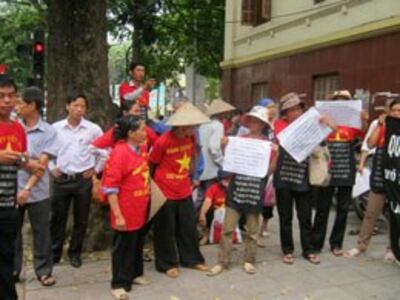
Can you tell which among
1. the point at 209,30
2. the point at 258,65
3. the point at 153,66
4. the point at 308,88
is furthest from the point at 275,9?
the point at 153,66

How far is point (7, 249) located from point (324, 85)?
10450 mm

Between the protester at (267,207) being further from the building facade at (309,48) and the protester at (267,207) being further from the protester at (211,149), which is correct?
the building facade at (309,48)

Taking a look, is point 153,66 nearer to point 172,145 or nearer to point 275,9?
point 275,9

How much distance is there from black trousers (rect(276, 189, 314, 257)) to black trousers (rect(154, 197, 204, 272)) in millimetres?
926

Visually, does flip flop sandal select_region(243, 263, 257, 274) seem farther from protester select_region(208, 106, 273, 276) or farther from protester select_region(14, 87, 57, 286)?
protester select_region(14, 87, 57, 286)

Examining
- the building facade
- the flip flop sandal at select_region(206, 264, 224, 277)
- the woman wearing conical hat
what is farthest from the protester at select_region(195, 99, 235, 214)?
the building facade

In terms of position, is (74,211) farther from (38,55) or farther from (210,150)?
(38,55)

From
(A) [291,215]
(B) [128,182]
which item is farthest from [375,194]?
(B) [128,182]

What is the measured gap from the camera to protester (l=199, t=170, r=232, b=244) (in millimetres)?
6887

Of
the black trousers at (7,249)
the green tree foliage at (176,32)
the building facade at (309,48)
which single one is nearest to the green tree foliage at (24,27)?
the green tree foliage at (176,32)

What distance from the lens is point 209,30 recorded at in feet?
73.4

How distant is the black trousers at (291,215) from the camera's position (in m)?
6.16

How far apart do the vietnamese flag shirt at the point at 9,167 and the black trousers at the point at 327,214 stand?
3.41 m

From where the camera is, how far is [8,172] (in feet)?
13.9
